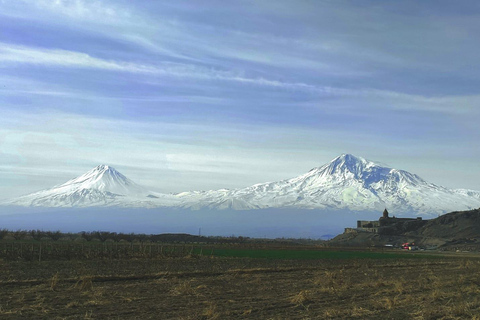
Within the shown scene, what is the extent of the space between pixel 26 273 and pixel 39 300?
37.7ft

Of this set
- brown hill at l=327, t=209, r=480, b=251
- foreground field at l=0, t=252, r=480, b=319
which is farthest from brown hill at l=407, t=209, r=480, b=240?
foreground field at l=0, t=252, r=480, b=319

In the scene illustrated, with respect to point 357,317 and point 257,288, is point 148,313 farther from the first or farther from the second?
point 257,288

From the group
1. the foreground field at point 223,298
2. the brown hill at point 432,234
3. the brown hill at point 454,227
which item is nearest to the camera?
the foreground field at point 223,298

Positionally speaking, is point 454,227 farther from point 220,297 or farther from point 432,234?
point 220,297

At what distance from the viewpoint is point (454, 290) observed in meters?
25.3

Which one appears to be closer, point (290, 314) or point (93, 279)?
point (290, 314)

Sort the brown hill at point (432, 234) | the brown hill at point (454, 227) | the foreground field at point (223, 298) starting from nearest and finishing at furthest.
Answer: the foreground field at point (223, 298), the brown hill at point (432, 234), the brown hill at point (454, 227)

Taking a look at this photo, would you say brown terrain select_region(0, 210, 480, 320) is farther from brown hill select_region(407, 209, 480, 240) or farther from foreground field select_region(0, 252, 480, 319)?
brown hill select_region(407, 209, 480, 240)

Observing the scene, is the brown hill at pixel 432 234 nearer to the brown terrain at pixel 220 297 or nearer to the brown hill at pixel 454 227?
the brown hill at pixel 454 227

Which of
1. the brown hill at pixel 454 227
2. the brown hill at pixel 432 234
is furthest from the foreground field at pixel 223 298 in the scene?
the brown hill at pixel 454 227

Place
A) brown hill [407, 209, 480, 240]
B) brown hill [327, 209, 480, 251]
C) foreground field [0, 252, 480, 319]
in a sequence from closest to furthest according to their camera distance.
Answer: foreground field [0, 252, 480, 319] < brown hill [327, 209, 480, 251] < brown hill [407, 209, 480, 240]

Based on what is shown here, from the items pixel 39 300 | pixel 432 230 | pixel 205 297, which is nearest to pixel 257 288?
pixel 205 297

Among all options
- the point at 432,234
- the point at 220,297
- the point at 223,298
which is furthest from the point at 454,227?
the point at 223,298

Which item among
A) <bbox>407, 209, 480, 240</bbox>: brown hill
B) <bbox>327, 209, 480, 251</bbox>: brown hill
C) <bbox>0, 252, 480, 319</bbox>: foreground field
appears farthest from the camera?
<bbox>407, 209, 480, 240</bbox>: brown hill
